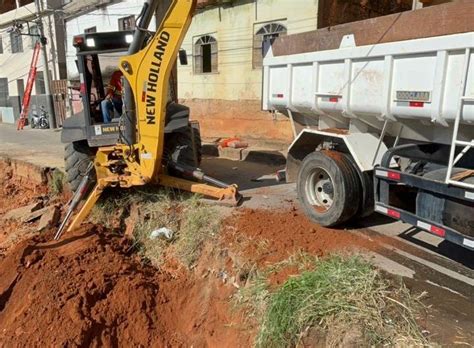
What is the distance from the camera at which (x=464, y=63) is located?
11.2 feet

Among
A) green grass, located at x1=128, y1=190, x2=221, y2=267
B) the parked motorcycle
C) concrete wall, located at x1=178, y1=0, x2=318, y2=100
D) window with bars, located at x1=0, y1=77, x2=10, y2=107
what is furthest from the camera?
window with bars, located at x1=0, y1=77, x2=10, y2=107

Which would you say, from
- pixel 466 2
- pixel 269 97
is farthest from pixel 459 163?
pixel 269 97

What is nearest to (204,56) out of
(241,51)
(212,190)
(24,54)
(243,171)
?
(241,51)

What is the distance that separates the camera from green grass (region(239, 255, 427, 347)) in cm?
293

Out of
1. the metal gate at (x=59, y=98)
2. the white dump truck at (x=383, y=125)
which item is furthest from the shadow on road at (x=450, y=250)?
the metal gate at (x=59, y=98)

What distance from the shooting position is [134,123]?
233 inches

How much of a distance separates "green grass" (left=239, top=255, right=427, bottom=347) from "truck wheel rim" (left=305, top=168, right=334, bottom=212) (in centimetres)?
152

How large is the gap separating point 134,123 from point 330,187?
9.56ft

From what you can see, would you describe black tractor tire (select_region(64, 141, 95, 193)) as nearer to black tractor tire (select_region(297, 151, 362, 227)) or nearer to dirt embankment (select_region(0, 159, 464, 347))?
dirt embankment (select_region(0, 159, 464, 347))

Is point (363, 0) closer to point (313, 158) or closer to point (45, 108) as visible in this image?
point (313, 158)

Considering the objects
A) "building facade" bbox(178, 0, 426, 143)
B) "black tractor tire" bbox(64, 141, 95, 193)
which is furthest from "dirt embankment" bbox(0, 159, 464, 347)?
"building facade" bbox(178, 0, 426, 143)

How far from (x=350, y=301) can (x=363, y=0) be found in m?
10.4

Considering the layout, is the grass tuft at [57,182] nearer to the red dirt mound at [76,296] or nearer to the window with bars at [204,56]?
the red dirt mound at [76,296]

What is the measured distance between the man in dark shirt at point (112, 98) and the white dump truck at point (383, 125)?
2507 millimetres
